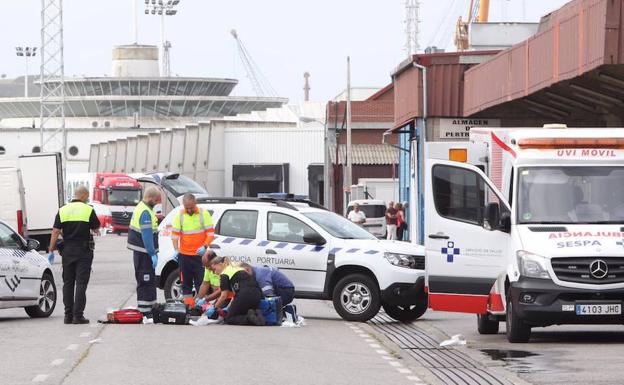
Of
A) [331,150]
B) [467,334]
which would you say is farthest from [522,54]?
[331,150]

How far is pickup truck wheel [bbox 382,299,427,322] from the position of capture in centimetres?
2255

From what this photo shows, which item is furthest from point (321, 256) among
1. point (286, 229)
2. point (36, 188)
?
point (36, 188)

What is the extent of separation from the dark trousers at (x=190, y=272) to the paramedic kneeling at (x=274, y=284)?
4.36 feet

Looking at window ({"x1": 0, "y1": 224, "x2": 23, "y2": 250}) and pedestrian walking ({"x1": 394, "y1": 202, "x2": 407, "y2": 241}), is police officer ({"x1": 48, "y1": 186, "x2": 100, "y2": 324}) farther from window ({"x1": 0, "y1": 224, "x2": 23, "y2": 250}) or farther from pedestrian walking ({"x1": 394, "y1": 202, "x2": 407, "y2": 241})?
pedestrian walking ({"x1": 394, "y1": 202, "x2": 407, "y2": 241})

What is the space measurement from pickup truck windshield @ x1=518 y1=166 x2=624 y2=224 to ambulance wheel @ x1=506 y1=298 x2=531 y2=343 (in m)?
1.08

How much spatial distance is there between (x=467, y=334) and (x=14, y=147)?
101130 millimetres

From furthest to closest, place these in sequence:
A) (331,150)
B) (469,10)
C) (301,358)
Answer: (469,10) < (331,150) < (301,358)

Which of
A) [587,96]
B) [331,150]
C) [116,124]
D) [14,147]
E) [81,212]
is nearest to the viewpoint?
[81,212]

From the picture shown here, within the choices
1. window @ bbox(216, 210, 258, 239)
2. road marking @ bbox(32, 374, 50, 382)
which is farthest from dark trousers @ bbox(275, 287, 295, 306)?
road marking @ bbox(32, 374, 50, 382)

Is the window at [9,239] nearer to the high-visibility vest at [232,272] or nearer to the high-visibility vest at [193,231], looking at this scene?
the high-visibility vest at [193,231]

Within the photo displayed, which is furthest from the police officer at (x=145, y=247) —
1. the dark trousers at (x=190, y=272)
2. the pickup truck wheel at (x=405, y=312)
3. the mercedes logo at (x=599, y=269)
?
the mercedes logo at (x=599, y=269)

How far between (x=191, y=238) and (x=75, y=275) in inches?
71.5

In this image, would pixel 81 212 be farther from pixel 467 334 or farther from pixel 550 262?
pixel 550 262

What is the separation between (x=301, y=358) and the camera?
15.9m
